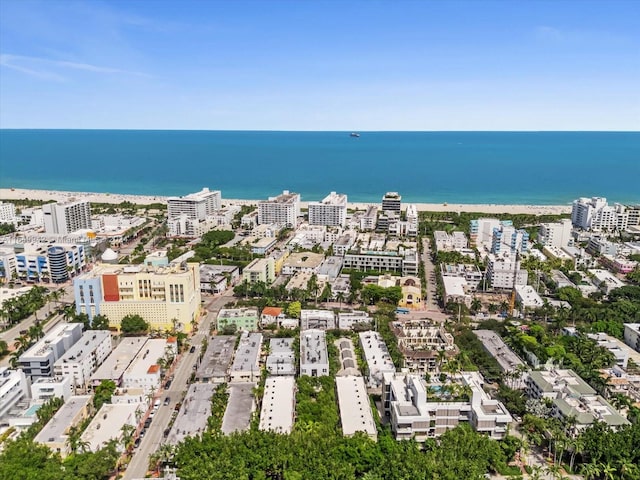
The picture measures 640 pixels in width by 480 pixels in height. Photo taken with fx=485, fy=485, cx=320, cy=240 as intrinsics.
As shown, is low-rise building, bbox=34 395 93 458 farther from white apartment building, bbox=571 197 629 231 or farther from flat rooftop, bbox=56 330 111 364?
white apartment building, bbox=571 197 629 231

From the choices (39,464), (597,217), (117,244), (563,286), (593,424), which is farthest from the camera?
(597,217)

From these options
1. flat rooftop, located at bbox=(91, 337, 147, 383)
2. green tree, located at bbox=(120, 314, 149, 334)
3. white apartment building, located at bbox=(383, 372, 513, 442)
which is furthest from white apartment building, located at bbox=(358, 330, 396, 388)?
green tree, located at bbox=(120, 314, 149, 334)

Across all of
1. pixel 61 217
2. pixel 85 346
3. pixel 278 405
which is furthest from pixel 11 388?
pixel 61 217

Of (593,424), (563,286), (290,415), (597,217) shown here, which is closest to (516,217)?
(597,217)

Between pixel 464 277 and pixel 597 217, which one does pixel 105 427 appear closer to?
pixel 464 277

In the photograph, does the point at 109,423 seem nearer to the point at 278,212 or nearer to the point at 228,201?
the point at 278,212
